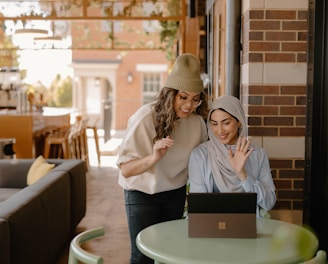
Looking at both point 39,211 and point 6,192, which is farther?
point 6,192

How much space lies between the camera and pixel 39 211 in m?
3.69

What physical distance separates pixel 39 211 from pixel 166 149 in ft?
4.73

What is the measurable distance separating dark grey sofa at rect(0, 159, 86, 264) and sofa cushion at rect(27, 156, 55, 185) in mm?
147

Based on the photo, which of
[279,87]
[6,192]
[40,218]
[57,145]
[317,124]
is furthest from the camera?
[57,145]

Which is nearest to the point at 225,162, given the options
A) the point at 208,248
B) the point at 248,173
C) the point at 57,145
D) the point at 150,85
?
the point at 248,173

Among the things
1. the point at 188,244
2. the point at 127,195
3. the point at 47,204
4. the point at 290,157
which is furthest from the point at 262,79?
the point at 47,204

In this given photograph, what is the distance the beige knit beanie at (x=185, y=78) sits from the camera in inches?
105

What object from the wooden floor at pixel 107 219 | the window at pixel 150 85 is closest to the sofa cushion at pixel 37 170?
the wooden floor at pixel 107 219

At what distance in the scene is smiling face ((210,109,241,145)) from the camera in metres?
2.63

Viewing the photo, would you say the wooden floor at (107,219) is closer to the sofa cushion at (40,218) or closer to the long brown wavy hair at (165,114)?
the sofa cushion at (40,218)

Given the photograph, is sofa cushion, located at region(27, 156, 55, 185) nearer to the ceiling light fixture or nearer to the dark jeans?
the dark jeans

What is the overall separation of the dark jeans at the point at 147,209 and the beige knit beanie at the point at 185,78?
53 cm

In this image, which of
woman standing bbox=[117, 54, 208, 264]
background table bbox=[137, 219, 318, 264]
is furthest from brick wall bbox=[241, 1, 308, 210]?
background table bbox=[137, 219, 318, 264]

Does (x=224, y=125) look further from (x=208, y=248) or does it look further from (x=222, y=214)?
(x=208, y=248)
